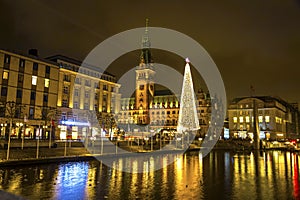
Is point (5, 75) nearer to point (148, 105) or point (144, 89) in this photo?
point (144, 89)

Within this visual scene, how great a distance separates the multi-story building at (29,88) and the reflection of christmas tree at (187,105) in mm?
26777

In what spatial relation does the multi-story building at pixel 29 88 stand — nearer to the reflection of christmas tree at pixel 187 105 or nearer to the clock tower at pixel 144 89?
the reflection of christmas tree at pixel 187 105

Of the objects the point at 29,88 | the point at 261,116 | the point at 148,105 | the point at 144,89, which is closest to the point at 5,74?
the point at 29,88

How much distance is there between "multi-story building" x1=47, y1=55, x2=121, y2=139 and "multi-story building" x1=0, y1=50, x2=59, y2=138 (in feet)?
12.9

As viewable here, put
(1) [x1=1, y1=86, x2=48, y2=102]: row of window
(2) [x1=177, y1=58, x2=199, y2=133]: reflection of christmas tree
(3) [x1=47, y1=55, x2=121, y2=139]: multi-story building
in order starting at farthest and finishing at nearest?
(3) [x1=47, y1=55, x2=121, y2=139]: multi-story building
(2) [x1=177, y1=58, x2=199, y2=133]: reflection of christmas tree
(1) [x1=1, y1=86, x2=48, y2=102]: row of window

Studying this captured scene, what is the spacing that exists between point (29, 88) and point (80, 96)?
56.9ft

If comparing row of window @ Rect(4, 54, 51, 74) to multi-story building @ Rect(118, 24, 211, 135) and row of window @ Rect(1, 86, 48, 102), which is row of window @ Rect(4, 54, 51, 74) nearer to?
row of window @ Rect(1, 86, 48, 102)

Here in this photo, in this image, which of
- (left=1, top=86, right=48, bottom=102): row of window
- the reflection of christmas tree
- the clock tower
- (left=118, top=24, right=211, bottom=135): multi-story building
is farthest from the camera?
the clock tower

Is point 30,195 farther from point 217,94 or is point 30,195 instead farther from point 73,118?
point 217,94

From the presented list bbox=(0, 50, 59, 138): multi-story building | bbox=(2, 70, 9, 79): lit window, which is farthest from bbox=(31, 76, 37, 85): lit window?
bbox=(2, 70, 9, 79): lit window

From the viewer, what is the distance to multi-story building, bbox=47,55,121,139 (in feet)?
232

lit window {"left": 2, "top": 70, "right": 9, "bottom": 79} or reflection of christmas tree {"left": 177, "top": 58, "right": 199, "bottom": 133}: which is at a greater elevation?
lit window {"left": 2, "top": 70, "right": 9, "bottom": 79}

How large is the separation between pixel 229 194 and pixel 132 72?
148055mm

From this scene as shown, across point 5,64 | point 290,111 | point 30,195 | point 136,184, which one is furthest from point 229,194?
point 290,111
